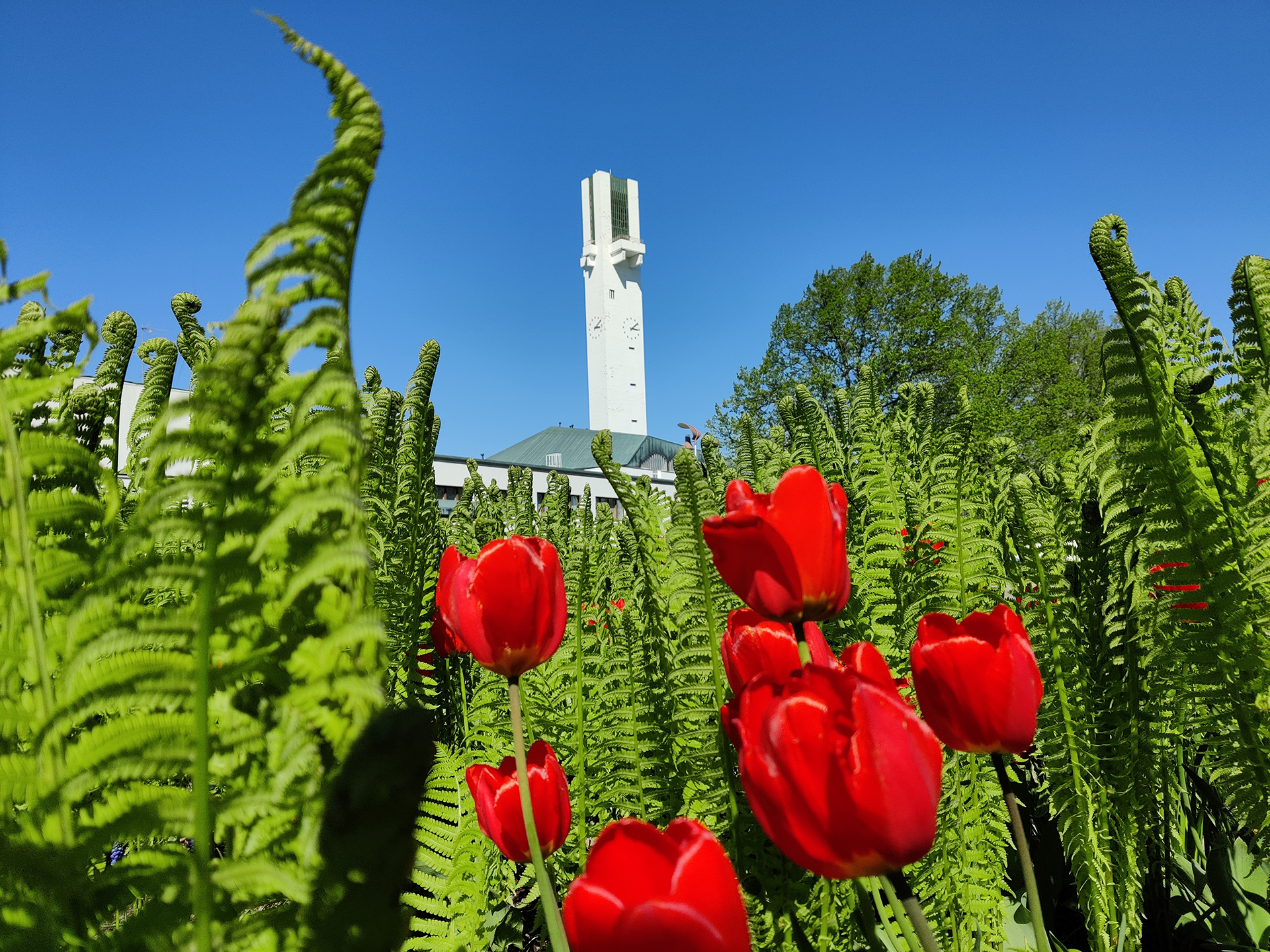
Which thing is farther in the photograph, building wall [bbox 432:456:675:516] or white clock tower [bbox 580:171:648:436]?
white clock tower [bbox 580:171:648:436]

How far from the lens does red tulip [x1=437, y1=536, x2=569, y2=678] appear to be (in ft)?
3.31

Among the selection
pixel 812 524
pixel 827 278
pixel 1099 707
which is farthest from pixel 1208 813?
pixel 827 278

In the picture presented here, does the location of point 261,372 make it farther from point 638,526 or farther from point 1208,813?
point 1208,813

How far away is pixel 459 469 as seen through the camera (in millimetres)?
23328

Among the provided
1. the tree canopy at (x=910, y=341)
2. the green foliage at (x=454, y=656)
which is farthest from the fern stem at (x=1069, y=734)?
the tree canopy at (x=910, y=341)

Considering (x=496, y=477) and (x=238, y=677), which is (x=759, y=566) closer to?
(x=238, y=677)

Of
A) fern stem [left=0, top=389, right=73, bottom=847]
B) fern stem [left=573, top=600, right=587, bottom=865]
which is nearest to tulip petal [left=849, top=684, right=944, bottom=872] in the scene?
fern stem [left=0, top=389, right=73, bottom=847]

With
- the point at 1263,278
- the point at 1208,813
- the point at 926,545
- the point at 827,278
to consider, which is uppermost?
the point at 827,278

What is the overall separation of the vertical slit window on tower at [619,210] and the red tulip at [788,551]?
52851 mm

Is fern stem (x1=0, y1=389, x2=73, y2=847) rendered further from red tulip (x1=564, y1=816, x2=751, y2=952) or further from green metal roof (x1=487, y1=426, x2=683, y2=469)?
green metal roof (x1=487, y1=426, x2=683, y2=469)

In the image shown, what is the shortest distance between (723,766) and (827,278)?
85.9 feet

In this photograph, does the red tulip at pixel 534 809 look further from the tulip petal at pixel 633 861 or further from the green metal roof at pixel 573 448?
the green metal roof at pixel 573 448

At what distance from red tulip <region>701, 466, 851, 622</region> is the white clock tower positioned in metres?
47.9

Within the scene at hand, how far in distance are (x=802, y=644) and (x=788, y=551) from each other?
104 mm
